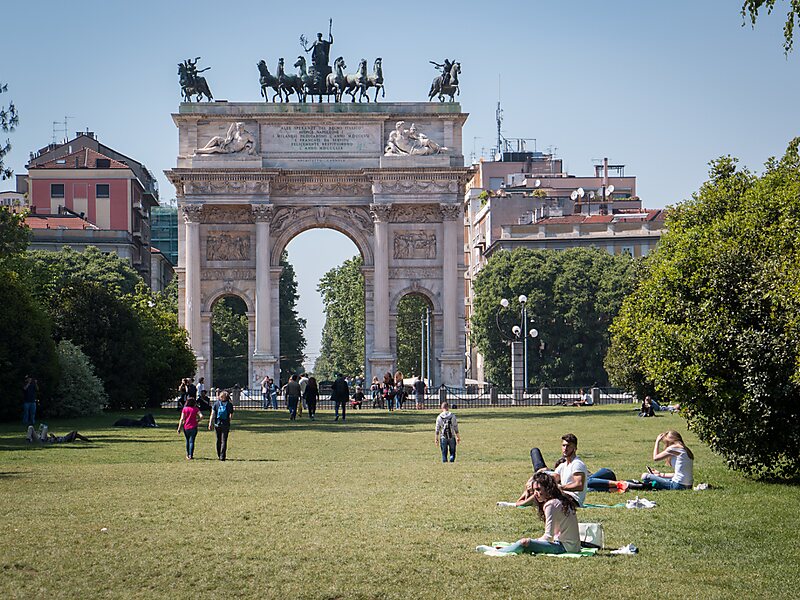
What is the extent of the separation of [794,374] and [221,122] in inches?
2241

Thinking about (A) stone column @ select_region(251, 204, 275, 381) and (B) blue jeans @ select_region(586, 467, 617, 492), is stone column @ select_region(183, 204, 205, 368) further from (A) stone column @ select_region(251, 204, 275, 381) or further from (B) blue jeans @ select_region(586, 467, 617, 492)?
(B) blue jeans @ select_region(586, 467, 617, 492)

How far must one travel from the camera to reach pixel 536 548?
1588 centimetres

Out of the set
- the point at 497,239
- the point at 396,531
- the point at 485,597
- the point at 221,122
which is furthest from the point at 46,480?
the point at 497,239

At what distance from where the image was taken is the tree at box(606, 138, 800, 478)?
22.6 m

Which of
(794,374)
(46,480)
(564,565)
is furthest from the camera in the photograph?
(46,480)

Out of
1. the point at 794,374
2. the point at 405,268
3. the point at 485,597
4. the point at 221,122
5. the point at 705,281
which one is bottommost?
the point at 485,597

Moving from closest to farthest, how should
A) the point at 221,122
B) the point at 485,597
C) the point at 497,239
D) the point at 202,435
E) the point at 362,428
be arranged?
the point at 485,597 → the point at 202,435 → the point at 362,428 → the point at 221,122 → the point at 497,239

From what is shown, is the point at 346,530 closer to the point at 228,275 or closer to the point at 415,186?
the point at 415,186

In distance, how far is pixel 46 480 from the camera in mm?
24016

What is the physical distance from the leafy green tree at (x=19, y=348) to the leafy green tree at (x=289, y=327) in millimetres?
68142

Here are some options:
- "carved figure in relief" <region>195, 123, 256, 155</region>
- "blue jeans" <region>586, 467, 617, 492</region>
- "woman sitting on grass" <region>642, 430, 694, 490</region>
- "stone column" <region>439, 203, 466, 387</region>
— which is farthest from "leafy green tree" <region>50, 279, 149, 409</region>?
"woman sitting on grass" <region>642, 430, 694, 490</region>

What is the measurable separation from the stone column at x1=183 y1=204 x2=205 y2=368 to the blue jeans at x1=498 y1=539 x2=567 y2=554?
60.4 meters

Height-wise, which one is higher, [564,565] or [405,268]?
[405,268]

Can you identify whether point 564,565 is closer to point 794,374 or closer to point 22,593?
point 22,593
